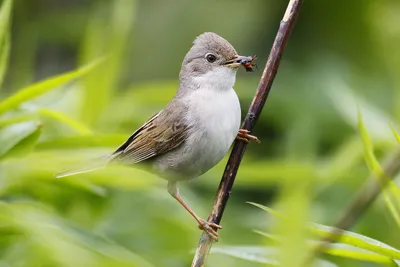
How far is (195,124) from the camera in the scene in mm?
2846

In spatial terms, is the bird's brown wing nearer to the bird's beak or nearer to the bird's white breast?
the bird's white breast

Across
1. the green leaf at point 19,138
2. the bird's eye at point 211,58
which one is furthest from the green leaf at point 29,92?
the bird's eye at point 211,58

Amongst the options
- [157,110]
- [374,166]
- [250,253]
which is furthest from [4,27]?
[157,110]

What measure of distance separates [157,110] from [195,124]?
1.50 metres

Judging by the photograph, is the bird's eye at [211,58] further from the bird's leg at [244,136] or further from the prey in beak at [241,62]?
the bird's leg at [244,136]

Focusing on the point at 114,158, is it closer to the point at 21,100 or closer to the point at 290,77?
the point at 21,100

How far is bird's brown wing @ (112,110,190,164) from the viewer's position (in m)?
2.93

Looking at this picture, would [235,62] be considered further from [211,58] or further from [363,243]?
[363,243]

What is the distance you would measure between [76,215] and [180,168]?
1.40ft

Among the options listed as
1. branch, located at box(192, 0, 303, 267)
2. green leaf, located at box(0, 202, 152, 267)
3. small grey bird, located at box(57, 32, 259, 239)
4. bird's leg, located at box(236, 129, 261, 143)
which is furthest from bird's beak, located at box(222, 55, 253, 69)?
green leaf, located at box(0, 202, 152, 267)

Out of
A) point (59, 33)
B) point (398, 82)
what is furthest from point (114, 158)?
point (59, 33)

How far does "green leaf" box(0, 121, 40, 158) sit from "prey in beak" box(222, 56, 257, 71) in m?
0.84

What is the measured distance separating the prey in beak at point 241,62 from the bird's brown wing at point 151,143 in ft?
0.93

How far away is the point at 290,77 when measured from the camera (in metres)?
5.24
